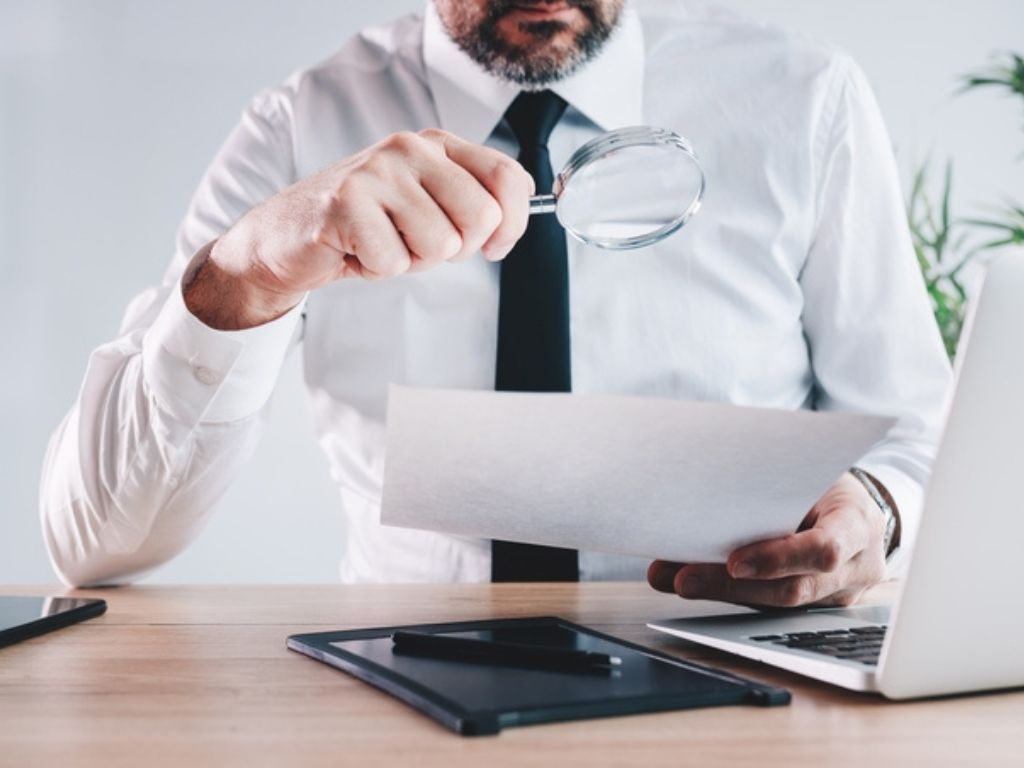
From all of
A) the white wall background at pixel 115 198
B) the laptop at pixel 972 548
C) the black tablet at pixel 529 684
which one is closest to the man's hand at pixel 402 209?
the black tablet at pixel 529 684

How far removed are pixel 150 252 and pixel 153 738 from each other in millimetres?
2586

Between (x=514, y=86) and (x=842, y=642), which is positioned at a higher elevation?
(x=514, y=86)

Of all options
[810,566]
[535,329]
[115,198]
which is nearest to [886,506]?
[810,566]

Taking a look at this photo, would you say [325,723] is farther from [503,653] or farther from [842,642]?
[842,642]

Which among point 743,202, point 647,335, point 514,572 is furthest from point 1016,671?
point 743,202

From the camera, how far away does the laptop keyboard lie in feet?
2.42

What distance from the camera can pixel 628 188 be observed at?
3.75ft

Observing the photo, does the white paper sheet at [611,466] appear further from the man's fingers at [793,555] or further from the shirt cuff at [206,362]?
the shirt cuff at [206,362]

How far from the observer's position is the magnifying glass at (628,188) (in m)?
1.09

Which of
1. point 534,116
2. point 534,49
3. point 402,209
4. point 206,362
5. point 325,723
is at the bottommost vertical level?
point 325,723

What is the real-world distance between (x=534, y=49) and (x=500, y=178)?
733 mm

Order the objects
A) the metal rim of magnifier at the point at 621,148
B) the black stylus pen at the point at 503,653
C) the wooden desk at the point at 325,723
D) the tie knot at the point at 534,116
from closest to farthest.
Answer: the wooden desk at the point at 325,723, the black stylus pen at the point at 503,653, the metal rim of magnifier at the point at 621,148, the tie knot at the point at 534,116

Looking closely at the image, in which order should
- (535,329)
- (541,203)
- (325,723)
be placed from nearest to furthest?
(325,723)
(541,203)
(535,329)

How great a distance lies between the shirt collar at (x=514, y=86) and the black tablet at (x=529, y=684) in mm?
965
